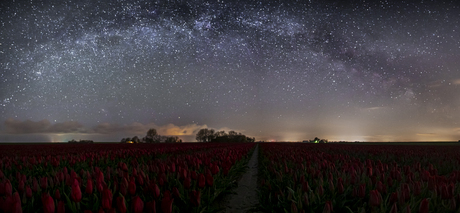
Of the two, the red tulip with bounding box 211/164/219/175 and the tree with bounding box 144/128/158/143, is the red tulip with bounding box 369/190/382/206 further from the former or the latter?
the tree with bounding box 144/128/158/143

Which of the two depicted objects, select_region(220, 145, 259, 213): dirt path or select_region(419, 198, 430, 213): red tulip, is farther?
select_region(220, 145, 259, 213): dirt path

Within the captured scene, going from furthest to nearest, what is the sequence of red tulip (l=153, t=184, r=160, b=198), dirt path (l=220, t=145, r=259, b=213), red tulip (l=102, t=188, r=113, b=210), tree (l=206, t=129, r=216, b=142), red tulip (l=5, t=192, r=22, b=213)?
tree (l=206, t=129, r=216, b=142) < dirt path (l=220, t=145, r=259, b=213) < red tulip (l=153, t=184, r=160, b=198) < red tulip (l=102, t=188, r=113, b=210) < red tulip (l=5, t=192, r=22, b=213)

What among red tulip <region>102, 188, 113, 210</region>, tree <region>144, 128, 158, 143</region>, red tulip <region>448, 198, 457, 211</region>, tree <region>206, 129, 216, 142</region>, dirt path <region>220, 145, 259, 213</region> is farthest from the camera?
tree <region>206, 129, 216, 142</region>

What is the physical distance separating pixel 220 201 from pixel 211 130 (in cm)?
11884

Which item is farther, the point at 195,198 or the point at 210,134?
the point at 210,134

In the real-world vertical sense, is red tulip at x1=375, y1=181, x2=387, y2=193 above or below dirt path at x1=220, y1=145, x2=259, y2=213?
above

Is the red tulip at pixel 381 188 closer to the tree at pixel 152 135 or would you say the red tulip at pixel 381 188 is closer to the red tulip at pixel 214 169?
the red tulip at pixel 214 169

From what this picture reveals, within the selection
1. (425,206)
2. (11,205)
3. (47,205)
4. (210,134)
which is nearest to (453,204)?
(425,206)

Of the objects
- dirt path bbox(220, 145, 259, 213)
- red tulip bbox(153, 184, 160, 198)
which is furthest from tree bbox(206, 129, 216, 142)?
red tulip bbox(153, 184, 160, 198)

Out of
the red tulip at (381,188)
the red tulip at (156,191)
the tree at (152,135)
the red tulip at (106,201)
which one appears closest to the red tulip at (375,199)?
the red tulip at (381,188)

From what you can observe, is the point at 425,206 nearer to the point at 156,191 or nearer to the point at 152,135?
the point at 156,191

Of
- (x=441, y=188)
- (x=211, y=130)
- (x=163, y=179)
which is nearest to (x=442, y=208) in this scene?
(x=441, y=188)

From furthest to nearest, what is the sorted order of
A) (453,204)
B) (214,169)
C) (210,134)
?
(210,134), (214,169), (453,204)

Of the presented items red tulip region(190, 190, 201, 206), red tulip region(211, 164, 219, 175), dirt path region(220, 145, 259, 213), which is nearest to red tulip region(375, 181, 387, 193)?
dirt path region(220, 145, 259, 213)
